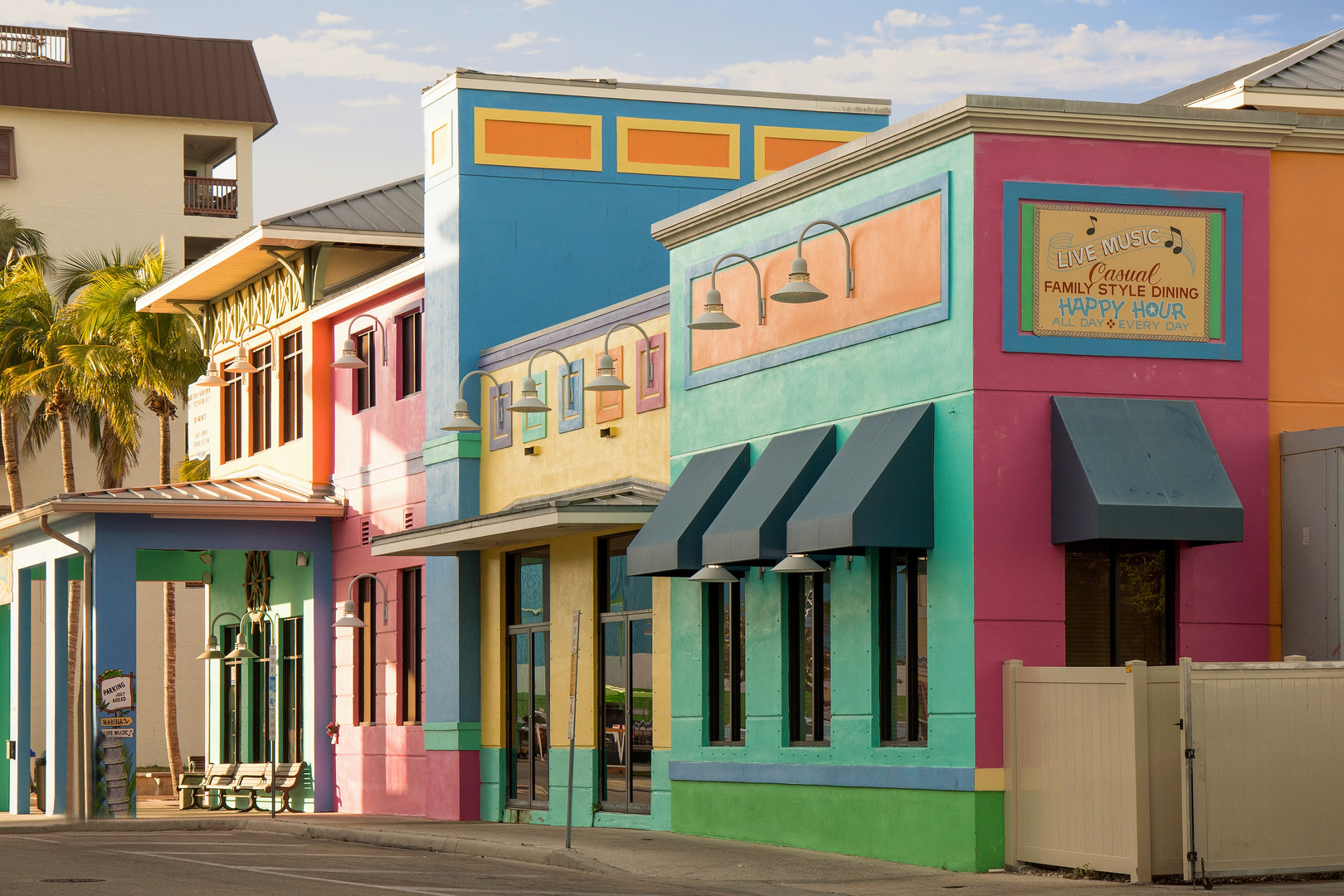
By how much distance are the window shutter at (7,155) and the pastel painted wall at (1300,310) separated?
42255 millimetres

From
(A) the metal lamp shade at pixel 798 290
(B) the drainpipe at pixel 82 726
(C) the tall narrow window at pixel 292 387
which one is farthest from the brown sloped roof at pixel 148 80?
(A) the metal lamp shade at pixel 798 290

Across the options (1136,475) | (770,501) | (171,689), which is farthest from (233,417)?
(1136,475)

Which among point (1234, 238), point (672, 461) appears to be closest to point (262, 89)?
point (672, 461)

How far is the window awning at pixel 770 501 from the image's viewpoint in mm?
17328

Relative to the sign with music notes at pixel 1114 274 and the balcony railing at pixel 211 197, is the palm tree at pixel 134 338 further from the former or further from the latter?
the sign with music notes at pixel 1114 274

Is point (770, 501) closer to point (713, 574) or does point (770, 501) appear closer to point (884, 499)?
point (713, 574)

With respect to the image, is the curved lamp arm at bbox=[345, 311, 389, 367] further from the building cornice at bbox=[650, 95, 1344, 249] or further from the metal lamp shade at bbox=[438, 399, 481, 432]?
the building cornice at bbox=[650, 95, 1344, 249]

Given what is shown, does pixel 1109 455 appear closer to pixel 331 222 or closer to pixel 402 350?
pixel 402 350

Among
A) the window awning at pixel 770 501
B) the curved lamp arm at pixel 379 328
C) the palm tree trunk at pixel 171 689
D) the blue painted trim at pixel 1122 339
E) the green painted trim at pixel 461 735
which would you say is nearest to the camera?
the blue painted trim at pixel 1122 339

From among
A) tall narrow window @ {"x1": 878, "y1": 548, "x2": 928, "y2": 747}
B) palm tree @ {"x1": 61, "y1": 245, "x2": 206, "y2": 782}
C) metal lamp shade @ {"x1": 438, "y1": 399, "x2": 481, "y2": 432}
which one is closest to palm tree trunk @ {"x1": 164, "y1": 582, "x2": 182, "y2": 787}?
palm tree @ {"x1": 61, "y1": 245, "x2": 206, "y2": 782}

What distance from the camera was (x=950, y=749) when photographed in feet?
51.4

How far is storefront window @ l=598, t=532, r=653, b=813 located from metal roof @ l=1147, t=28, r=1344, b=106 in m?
7.69

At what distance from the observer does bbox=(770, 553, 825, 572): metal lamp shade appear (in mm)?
17172

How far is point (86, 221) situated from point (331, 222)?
82.8 ft
